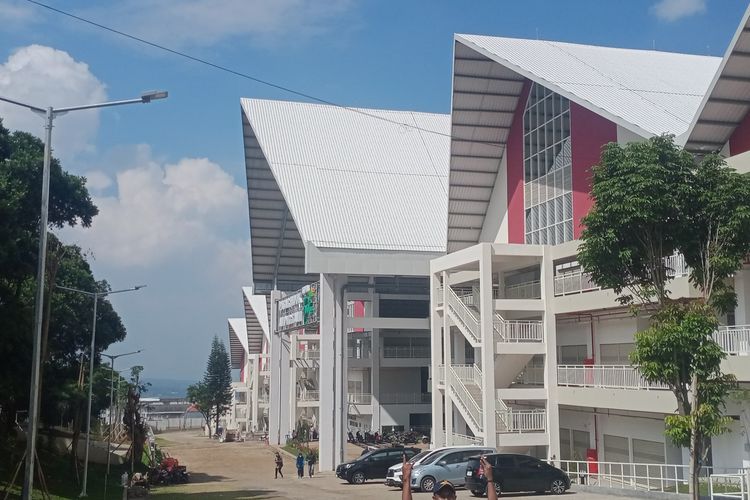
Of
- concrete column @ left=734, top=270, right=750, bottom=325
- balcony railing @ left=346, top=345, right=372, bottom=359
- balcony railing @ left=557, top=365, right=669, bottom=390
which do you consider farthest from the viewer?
balcony railing @ left=346, top=345, right=372, bottom=359

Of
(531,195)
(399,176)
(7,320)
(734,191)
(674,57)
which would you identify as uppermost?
(674,57)

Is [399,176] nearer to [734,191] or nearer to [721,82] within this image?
[721,82]

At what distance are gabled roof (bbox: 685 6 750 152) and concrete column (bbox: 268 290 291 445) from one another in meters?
37.5

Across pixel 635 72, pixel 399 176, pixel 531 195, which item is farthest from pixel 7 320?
pixel 399 176

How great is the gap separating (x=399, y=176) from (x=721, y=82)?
90.5 ft

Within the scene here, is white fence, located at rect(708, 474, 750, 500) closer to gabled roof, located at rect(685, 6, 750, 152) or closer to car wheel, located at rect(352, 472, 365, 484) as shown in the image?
gabled roof, located at rect(685, 6, 750, 152)

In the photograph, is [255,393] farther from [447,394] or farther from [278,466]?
[447,394]

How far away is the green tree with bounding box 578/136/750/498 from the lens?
15.5 metres

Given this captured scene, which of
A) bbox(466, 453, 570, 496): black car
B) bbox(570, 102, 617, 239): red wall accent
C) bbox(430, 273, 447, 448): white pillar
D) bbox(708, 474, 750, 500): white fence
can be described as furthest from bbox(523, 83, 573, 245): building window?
bbox(708, 474, 750, 500): white fence

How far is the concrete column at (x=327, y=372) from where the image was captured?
41562 mm

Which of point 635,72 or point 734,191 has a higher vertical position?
point 635,72

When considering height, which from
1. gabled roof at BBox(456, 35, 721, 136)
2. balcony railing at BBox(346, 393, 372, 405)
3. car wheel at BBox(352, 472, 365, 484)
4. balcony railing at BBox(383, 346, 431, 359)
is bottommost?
car wheel at BBox(352, 472, 365, 484)

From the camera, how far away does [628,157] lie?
16750 millimetres

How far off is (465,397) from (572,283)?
20.1 feet
